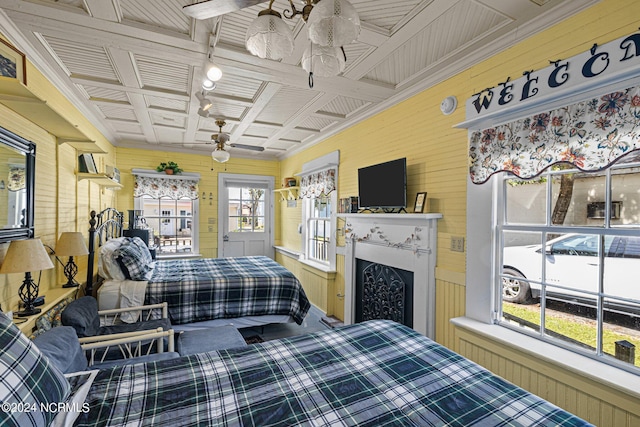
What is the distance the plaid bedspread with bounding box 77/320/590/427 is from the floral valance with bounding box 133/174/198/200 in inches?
169

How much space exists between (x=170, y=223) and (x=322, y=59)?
4.99m

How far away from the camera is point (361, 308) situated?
3.45 meters

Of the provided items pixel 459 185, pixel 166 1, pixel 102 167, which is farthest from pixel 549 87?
pixel 102 167

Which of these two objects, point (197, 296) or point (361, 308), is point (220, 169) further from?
point (361, 308)

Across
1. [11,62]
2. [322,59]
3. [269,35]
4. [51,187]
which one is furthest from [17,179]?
[322,59]

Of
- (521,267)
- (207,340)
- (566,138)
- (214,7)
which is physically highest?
(214,7)

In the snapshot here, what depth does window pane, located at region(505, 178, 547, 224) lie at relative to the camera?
1.94 metres

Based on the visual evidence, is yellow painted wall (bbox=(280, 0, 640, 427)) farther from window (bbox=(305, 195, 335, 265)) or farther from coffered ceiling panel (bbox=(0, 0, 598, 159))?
window (bbox=(305, 195, 335, 265))

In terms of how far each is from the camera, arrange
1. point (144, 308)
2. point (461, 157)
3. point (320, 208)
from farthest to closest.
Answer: point (320, 208) < point (144, 308) < point (461, 157)

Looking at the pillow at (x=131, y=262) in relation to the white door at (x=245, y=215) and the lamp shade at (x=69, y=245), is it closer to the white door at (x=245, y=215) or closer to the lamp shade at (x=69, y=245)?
the lamp shade at (x=69, y=245)

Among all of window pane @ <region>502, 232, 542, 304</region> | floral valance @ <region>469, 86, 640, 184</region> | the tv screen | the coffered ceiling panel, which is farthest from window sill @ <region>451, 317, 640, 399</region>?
the coffered ceiling panel

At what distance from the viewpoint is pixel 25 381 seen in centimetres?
94

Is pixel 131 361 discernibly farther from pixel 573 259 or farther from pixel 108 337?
pixel 573 259

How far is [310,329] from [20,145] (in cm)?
321
